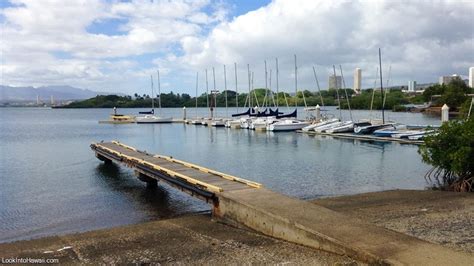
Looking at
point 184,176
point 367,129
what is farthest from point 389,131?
point 184,176

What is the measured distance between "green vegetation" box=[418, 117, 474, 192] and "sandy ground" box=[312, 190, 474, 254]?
5.71ft

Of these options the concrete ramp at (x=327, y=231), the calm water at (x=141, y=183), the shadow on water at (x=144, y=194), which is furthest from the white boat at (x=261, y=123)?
the concrete ramp at (x=327, y=231)

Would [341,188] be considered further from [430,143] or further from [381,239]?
[381,239]

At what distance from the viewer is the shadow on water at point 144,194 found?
56.5 ft

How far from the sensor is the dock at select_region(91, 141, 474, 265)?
8.56 metres

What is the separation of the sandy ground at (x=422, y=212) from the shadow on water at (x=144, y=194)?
217 inches

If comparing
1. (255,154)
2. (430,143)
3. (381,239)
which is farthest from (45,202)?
(255,154)

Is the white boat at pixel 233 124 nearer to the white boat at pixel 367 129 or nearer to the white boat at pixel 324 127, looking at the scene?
the white boat at pixel 324 127

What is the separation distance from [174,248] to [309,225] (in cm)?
314

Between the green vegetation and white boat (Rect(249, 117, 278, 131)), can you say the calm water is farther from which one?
white boat (Rect(249, 117, 278, 131))

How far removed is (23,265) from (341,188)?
15.2 metres

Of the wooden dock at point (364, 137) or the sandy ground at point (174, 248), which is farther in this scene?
the wooden dock at point (364, 137)

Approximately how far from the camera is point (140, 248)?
10945 millimetres

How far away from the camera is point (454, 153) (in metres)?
19.3
